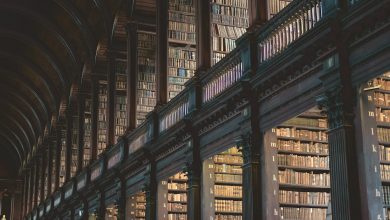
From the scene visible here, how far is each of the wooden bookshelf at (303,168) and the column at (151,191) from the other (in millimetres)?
3515

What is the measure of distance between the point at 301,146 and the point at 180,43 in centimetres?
424

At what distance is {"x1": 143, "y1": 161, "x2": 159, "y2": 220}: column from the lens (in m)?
10.7

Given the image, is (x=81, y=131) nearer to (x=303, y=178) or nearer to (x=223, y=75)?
(x=223, y=75)

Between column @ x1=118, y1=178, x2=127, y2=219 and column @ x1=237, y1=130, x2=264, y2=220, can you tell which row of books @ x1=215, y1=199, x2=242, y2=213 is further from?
column @ x1=118, y1=178, x2=127, y2=219

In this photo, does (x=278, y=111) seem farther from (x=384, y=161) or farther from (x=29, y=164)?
(x=29, y=164)

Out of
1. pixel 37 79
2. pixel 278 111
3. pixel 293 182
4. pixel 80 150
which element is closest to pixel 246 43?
pixel 278 111

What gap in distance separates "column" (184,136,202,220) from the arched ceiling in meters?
5.68

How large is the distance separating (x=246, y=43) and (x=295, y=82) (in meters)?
1.19

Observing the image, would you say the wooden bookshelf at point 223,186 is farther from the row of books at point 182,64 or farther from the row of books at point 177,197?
the row of books at point 182,64

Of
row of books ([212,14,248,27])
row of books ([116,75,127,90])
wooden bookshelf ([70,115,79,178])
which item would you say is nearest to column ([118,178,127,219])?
row of books ([116,75,127,90])

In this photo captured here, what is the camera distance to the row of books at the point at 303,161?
25.1ft

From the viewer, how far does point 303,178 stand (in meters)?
7.73

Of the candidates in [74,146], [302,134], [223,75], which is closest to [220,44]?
[223,75]

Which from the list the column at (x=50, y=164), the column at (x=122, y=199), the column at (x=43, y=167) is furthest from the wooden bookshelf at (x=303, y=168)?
the column at (x=43, y=167)
